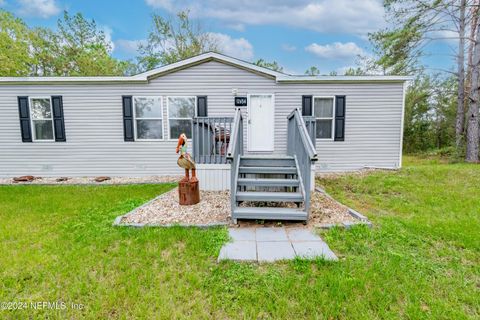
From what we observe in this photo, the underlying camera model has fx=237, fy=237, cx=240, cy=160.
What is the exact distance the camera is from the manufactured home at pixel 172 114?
6926 millimetres

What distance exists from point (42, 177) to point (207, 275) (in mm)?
7593

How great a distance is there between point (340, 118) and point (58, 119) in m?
8.39

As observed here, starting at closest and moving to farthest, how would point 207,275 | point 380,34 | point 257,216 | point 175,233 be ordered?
1. point 207,275
2. point 175,233
3. point 257,216
4. point 380,34

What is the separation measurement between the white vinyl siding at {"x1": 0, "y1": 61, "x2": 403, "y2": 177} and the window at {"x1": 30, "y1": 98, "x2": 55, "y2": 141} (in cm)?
23

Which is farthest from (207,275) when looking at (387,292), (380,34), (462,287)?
(380,34)

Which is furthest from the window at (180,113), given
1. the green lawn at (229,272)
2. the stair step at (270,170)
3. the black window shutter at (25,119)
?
the black window shutter at (25,119)

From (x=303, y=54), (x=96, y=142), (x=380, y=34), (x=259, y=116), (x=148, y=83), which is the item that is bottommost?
(x=96, y=142)

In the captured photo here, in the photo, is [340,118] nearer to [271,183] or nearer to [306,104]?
[306,104]

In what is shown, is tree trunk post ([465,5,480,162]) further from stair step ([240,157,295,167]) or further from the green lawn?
stair step ([240,157,295,167])

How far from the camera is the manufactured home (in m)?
6.93

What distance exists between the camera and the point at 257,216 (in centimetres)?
328

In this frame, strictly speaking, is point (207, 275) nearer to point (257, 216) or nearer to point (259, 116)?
point (257, 216)

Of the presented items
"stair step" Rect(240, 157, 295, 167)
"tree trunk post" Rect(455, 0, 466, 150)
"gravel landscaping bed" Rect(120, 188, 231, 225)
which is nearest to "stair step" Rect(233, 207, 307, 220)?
"gravel landscaping bed" Rect(120, 188, 231, 225)

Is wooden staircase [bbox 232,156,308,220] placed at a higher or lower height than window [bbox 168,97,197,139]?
lower
